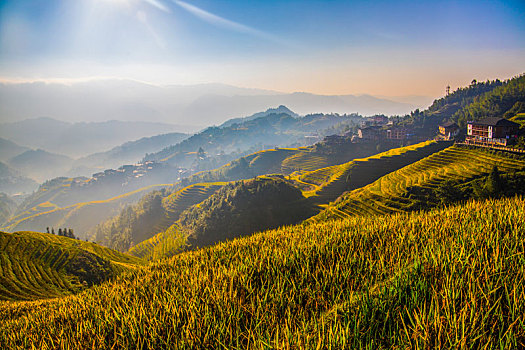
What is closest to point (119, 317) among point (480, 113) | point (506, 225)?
point (506, 225)

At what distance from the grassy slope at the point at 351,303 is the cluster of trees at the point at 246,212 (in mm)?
→ 93361

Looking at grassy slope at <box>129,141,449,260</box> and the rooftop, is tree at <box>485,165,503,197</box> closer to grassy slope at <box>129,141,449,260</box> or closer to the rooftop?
the rooftop

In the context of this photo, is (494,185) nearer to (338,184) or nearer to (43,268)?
(338,184)

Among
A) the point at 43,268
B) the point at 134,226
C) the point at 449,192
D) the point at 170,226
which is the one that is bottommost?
the point at 134,226

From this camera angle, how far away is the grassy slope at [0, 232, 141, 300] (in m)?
41.2

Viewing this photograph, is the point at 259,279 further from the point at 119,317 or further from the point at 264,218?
the point at 264,218

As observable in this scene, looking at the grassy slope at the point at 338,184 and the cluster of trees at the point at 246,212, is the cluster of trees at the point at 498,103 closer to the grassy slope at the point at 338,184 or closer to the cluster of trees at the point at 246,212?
the grassy slope at the point at 338,184

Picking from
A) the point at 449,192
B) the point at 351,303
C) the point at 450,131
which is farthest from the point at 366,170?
the point at 351,303

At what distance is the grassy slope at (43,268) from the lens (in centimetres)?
4125

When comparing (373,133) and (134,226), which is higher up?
(373,133)

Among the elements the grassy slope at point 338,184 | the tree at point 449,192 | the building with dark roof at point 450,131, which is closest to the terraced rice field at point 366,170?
the grassy slope at point 338,184

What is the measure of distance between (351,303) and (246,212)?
357ft

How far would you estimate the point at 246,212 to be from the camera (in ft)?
361

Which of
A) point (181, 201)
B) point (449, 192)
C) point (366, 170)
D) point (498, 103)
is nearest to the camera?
point (449, 192)
